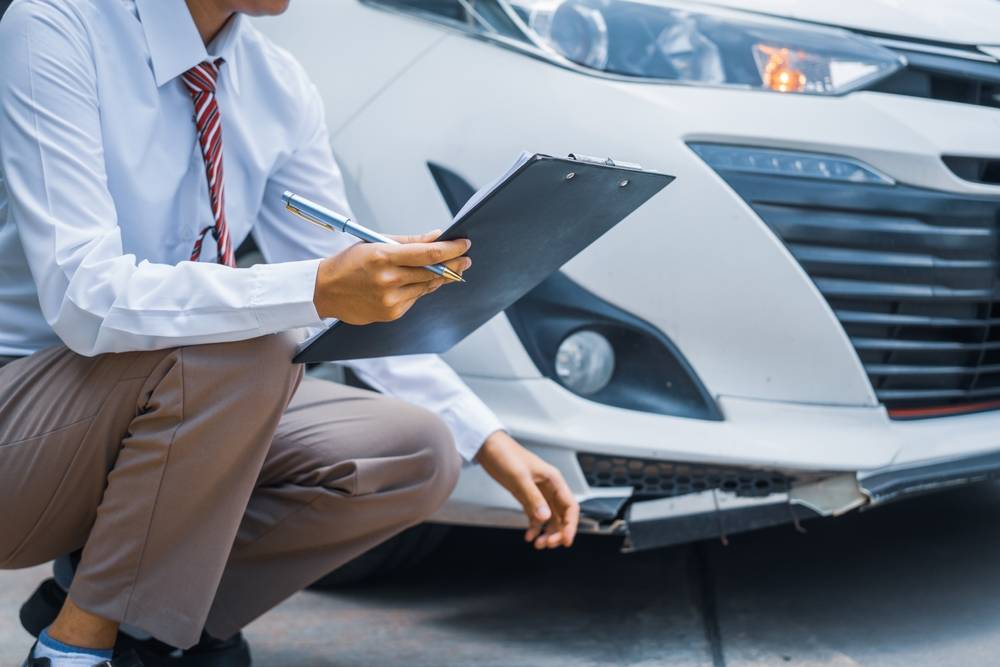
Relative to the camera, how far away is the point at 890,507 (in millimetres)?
3102

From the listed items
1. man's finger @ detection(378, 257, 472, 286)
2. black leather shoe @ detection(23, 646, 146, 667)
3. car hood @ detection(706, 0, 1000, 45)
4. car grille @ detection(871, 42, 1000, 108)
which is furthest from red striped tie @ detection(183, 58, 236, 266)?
car grille @ detection(871, 42, 1000, 108)

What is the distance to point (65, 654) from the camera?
178cm

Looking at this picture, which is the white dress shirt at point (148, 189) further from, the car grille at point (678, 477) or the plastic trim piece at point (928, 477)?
the plastic trim piece at point (928, 477)

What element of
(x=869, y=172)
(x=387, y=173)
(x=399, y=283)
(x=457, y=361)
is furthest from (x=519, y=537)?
(x=399, y=283)

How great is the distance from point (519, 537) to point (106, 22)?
1.57m

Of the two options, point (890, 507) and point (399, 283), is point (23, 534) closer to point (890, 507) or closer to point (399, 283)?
point (399, 283)

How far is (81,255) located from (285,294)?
0.26m

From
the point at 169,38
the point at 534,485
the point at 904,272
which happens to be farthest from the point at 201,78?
the point at 904,272

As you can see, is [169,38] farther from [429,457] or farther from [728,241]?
[728,241]

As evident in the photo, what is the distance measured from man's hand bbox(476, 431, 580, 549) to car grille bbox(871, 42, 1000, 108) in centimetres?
83

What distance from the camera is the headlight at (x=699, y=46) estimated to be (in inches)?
86.6

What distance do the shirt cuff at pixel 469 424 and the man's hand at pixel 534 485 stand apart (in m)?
0.01

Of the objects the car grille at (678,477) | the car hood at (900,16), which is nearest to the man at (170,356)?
the car grille at (678,477)

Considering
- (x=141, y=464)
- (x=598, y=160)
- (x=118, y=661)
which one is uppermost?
(x=598, y=160)
